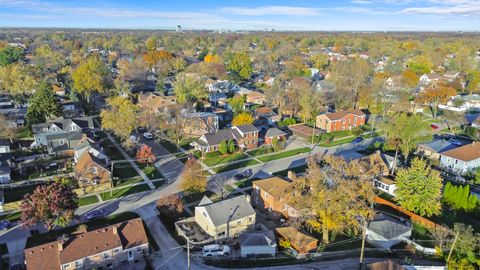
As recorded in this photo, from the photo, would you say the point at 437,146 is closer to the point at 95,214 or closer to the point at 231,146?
the point at 231,146

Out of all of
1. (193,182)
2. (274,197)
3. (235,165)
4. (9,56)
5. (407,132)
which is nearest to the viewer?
(274,197)

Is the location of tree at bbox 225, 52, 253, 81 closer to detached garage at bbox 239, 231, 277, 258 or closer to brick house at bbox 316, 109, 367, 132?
brick house at bbox 316, 109, 367, 132

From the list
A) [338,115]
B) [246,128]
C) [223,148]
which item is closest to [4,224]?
[223,148]

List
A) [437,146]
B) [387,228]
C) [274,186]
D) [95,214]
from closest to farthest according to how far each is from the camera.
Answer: [387,228], [95,214], [274,186], [437,146]

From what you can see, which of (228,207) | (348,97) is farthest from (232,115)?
(228,207)

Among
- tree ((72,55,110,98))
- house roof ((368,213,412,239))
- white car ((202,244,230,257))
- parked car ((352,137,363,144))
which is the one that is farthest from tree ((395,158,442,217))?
tree ((72,55,110,98))

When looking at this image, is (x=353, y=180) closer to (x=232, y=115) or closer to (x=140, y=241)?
(x=140, y=241)
